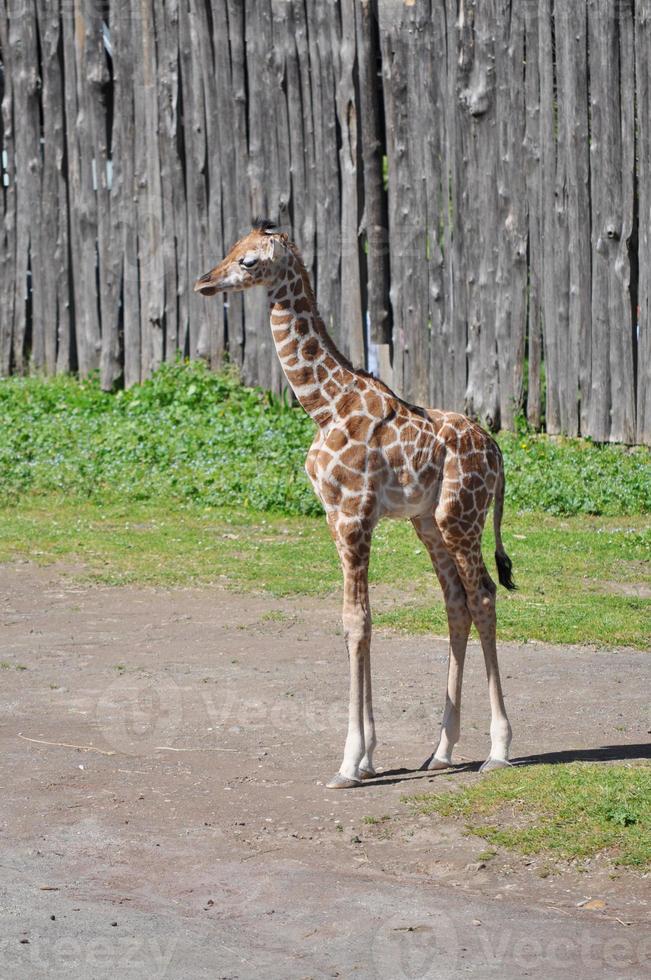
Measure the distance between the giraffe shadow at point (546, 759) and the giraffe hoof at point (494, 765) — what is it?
60 mm

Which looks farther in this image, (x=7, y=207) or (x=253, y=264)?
(x=7, y=207)

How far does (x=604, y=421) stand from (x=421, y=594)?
376 centimetres

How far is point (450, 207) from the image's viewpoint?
13.0 metres

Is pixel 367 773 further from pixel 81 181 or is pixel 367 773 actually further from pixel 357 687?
pixel 81 181

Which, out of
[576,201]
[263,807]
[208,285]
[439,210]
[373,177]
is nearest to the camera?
[263,807]

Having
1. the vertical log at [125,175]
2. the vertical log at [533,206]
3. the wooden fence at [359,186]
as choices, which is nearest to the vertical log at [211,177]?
the wooden fence at [359,186]

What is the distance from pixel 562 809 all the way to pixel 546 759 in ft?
2.69

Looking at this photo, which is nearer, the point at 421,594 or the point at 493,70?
the point at 421,594

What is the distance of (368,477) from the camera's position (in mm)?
5875

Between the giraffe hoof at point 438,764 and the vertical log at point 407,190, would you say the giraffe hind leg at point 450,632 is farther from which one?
Result: the vertical log at point 407,190

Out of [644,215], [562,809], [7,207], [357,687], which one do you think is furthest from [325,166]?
[562,809]

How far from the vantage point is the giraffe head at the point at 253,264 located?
609cm

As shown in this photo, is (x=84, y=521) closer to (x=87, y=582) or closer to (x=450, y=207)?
(x=87, y=582)

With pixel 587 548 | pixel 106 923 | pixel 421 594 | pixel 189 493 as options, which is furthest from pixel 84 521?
pixel 106 923
